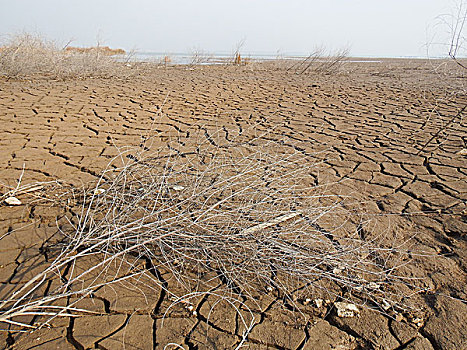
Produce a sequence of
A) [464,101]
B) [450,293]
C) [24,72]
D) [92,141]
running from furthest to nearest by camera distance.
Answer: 1. [24,72]
2. [464,101]
3. [92,141]
4. [450,293]

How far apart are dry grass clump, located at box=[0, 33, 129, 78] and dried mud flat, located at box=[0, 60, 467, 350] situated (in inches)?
23.2

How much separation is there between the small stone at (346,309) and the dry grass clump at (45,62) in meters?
8.42

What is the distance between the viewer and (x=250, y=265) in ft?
6.19

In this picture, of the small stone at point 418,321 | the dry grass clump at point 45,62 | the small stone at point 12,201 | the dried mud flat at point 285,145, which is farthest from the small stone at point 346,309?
the dry grass clump at point 45,62

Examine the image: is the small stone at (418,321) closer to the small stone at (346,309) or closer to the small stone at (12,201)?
the small stone at (346,309)

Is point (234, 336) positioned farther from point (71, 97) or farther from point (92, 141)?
point (71, 97)

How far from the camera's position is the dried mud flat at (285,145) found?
1530 millimetres

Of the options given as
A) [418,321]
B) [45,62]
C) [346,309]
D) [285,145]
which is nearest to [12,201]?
[346,309]

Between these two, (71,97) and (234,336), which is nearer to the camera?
(234,336)

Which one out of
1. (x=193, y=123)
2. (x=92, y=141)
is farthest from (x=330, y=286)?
(x=193, y=123)

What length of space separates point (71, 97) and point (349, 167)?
4876mm

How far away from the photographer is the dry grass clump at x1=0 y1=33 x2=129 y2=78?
25.6 feet

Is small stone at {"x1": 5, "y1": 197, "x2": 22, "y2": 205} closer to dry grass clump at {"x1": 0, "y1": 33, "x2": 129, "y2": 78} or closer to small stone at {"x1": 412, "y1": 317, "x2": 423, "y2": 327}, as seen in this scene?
small stone at {"x1": 412, "y1": 317, "x2": 423, "y2": 327}

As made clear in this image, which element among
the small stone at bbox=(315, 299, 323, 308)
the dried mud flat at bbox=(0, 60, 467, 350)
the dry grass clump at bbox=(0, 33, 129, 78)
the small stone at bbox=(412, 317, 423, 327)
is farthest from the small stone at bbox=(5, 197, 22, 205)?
the dry grass clump at bbox=(0, 33, 129, 78)
